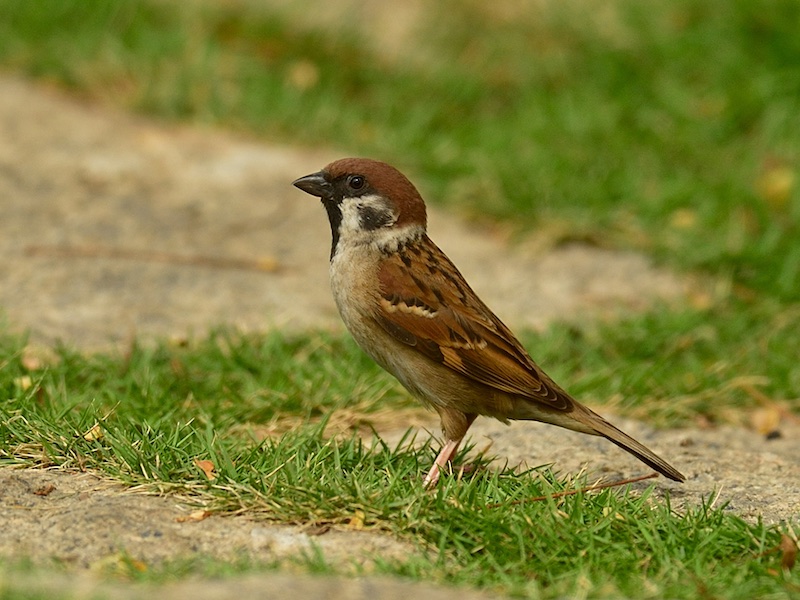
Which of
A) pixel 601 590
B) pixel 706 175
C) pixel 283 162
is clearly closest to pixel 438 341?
pixel 601 590

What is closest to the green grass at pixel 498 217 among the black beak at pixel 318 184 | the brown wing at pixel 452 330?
the brown wing at pixel 452 330

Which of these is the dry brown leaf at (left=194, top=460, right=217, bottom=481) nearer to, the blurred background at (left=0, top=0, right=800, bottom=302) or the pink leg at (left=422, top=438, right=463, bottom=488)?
the pink leg at (left=422, top=438, right=463, bottom=488)

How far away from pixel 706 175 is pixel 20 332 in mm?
4737

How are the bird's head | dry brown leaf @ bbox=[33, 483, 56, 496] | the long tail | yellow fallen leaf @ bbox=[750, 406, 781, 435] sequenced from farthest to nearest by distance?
yellow fallen leaf @ bbox=[750, 406, 781, 435] → the bird's head → the long tail → dry brown leaf @ bbox=[33, 483, 56, 496]

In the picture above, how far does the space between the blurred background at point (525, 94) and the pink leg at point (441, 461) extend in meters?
3.31

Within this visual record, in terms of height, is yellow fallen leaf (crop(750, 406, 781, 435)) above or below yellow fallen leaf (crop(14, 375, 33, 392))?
above

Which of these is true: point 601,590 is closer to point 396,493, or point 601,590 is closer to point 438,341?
point 396,493

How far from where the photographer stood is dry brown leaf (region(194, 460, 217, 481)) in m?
4.18

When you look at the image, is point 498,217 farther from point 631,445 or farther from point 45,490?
point 45,490

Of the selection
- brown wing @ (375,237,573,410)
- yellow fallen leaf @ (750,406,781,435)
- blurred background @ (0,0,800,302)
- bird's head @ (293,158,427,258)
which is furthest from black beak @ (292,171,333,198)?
blurred background @ (0,0,800,302)

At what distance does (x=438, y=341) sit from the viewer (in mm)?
4746

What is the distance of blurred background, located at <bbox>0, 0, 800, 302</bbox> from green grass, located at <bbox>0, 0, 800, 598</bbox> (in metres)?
0.02

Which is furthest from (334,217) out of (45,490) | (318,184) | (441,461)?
(45,490)

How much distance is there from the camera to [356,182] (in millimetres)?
5016
